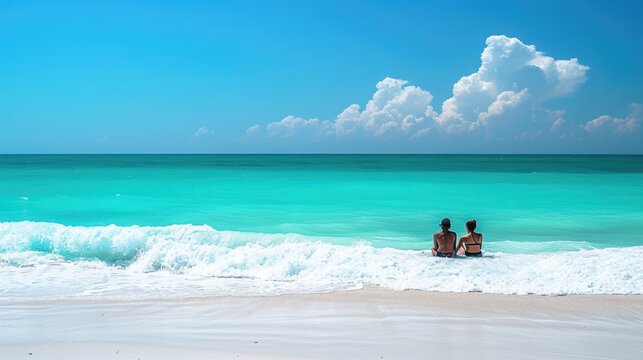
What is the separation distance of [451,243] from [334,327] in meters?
4.25

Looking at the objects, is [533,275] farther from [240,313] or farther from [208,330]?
[208,330]

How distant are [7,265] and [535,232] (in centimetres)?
1295

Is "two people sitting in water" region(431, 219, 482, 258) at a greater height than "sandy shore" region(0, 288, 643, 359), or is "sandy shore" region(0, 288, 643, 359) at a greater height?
"two people sitting in water" region(431, 219, 482, 258)

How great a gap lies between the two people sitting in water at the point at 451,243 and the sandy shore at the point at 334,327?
201 cm

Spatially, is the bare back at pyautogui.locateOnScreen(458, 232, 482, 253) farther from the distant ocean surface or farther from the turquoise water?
the turquoise water

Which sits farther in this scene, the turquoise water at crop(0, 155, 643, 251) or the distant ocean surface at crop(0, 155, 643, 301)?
the turquoise water at crop(0, 155, 643, 251)

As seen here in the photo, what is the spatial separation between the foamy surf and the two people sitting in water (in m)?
0.25

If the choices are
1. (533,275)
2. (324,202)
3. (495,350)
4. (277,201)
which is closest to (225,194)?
(277,201)

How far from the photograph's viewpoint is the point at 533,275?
852cm

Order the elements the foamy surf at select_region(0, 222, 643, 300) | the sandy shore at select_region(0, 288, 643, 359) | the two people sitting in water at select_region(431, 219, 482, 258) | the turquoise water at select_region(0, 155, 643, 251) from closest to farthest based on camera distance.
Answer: the sandy shore at select_region(0, 288, 643, 359) → the foamy surf at select_region(0, 222, 643, 300) → the two people sitting in water at select_region(431, 219, 482, 258) → the turquoise water at select_region(0, 155, 643, 251)

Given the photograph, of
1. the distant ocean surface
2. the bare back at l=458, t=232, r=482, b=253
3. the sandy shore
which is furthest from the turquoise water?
the sandy shore

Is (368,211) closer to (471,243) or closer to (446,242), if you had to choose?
(471,243)

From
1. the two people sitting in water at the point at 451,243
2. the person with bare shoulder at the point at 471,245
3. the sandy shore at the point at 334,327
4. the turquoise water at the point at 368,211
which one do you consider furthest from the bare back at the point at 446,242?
the turquoise water at the point at 368,211

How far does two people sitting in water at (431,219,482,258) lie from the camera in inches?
380
